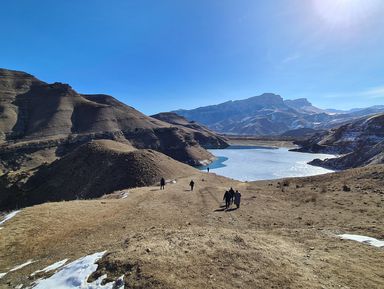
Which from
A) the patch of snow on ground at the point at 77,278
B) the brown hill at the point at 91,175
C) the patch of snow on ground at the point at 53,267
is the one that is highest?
the patch of snow on ground at the point at 77,278

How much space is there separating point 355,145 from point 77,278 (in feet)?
504

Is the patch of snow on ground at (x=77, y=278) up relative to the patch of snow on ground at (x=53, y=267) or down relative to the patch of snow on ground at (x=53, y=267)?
up

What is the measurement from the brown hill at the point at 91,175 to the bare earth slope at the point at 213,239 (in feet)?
108

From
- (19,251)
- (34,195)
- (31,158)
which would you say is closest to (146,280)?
(19,251)

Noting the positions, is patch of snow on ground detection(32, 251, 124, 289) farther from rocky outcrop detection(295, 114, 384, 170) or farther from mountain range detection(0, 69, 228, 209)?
rocky outcrop detection(295, 114, 384, 170)

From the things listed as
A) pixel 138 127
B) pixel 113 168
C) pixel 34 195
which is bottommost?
pixel 34 195

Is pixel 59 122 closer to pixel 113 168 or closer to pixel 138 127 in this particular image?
pixel 138 127

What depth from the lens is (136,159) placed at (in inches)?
2953

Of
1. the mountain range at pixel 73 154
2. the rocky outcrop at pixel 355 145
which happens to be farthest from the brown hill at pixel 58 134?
the rocky outcrop at pixel 355 145

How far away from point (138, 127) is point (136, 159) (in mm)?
125120

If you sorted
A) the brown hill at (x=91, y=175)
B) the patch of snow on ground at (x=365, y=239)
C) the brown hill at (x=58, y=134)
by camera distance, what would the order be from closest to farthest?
the patch of snow on ground at (x=365, y=239) < the brown hill at (x=91, y=175) < the brown hill at (x=58, y=134)

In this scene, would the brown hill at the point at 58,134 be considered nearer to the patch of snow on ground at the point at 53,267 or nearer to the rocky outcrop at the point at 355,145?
the rocky outcrop at the point at 355,145

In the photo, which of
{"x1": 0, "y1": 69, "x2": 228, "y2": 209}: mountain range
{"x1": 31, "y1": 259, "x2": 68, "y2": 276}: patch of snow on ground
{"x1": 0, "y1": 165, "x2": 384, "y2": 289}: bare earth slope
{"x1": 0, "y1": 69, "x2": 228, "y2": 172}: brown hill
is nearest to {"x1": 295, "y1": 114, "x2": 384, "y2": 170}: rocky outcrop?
{"x1": 0, "y1": 69, "x2": 228, "y2": 209}: mountain range

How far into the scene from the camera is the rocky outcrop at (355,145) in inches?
3984
